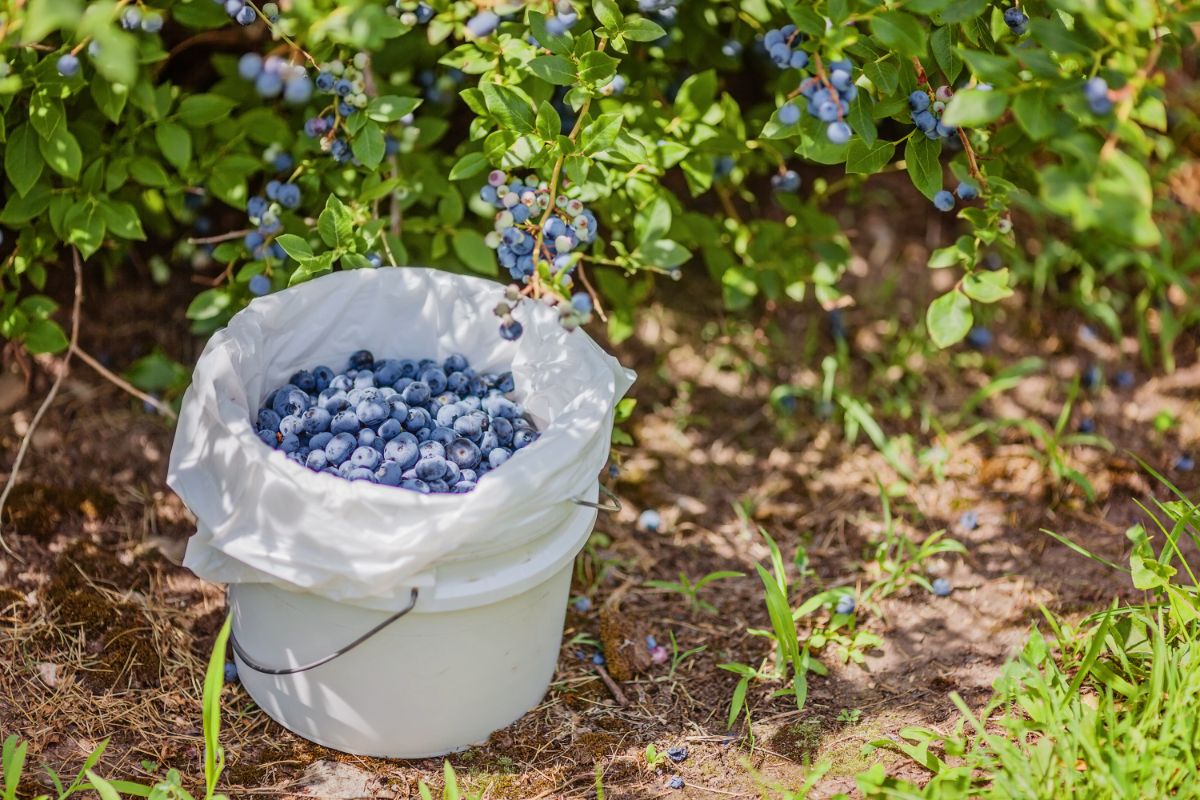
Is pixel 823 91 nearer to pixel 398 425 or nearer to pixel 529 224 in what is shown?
pixel 529 224

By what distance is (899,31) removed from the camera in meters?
1.79

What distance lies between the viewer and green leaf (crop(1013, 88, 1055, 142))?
1738 millimetres

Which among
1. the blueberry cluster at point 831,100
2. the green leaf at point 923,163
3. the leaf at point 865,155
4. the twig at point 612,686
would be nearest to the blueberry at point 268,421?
the twig at point 612,686

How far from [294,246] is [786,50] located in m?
0.98

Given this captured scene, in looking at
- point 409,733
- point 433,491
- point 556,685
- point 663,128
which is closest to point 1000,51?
point 663,128

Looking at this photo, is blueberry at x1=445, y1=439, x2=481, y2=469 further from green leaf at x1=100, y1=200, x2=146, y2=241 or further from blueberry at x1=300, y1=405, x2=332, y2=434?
green leaf at x1=100, y1=200, x2=146, y2=241

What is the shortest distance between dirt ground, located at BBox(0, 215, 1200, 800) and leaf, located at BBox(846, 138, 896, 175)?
855 mm

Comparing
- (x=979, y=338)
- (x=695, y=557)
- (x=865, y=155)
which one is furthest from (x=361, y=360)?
(x=979, y=338)

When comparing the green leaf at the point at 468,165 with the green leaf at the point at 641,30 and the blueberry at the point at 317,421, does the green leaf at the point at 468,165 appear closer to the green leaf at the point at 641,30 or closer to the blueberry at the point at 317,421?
the green leaf at the point at 641,30

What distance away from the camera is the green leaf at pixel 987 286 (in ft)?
7.00

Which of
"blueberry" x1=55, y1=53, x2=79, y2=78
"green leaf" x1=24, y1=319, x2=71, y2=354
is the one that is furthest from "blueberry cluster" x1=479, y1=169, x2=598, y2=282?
"green leaf" x1=24, y1=319, x2=71, y2=354

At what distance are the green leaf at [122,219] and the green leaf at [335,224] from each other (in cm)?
43

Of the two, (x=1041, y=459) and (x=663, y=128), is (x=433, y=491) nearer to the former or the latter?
(x=663, y=128)

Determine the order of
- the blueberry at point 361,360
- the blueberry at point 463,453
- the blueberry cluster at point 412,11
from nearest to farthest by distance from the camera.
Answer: the blueberry at point 463,453
the blueberry cluster at point 412,11
the blueberry at point 361,360
